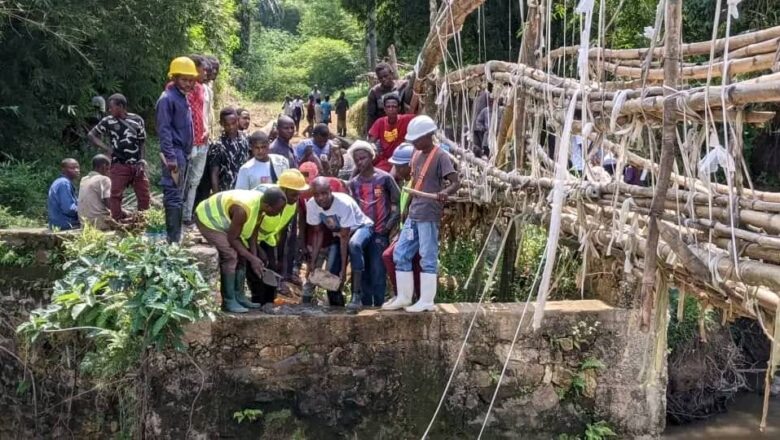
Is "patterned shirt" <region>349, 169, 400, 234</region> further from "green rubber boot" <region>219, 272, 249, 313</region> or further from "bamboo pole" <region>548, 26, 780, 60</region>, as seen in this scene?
"bamboo pole" <region>548, 26, 780, 60</region>

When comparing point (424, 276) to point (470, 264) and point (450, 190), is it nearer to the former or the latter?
point (450, 190)

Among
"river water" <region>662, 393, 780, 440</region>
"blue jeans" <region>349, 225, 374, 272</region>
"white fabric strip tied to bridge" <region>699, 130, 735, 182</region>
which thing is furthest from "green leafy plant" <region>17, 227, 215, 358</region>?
"river water" <region>662, 393, 780, 440</region>

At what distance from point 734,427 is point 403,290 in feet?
21.2

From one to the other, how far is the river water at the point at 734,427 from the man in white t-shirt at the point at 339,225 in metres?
5.85

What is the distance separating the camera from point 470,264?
7648 millimetres

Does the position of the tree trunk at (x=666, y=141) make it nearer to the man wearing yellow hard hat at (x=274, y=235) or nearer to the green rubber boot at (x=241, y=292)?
the man wearing yellow hard hat at (x=274, y=235)

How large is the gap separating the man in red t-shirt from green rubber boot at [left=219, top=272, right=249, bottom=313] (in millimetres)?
1862

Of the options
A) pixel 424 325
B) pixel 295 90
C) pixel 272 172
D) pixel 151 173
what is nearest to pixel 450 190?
pixel 424 325

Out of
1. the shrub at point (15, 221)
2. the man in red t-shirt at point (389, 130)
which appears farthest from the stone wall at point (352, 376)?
the shrub at point (15, 221)

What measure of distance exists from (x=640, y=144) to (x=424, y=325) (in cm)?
238

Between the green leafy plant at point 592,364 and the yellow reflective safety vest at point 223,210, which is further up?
the yellow reflective safety vest at point 223,210

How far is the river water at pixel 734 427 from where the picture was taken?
9750 mm

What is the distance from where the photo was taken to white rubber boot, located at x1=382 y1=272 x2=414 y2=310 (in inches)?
217

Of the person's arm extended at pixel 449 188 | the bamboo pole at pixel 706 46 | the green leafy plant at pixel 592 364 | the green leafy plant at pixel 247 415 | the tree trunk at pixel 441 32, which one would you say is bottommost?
the green leafy plant at pixel 247 415
